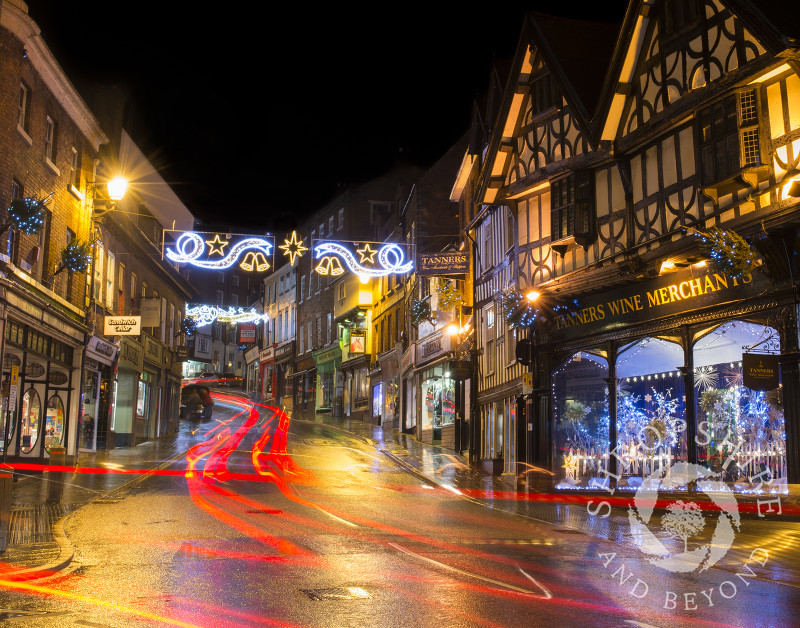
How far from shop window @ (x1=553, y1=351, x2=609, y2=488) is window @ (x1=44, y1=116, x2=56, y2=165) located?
1508 cm

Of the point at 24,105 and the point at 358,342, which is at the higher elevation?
the point at 24,105

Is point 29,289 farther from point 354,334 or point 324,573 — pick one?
point 354,334

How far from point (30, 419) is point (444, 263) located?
1428 cm

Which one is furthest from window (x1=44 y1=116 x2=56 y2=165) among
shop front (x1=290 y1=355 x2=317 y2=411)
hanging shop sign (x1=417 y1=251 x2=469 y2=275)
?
shop front (x1=290 y1=355 x2=317 y2=411)

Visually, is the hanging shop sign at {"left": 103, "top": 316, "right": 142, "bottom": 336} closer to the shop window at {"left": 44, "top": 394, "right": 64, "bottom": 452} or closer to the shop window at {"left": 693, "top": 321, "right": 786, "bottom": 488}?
the shop window at {"left": 44, "top": 394, "right": 64, "bottom": 452}

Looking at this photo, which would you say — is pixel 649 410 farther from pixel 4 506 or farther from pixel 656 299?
pixel 4 506

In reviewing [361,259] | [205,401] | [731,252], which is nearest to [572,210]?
[731,252]

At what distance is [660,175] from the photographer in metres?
17.4

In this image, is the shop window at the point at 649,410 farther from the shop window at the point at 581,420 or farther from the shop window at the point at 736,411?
the shop window at the point at 736,411

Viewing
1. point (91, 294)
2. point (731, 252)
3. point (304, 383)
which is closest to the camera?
point (731, 252)

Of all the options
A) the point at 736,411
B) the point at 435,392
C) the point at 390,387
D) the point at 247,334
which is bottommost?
the point at 736,411

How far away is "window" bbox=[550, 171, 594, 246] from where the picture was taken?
64.1 feet

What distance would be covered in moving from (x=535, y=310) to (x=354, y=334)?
101ft

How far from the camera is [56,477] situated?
65.6 ft
